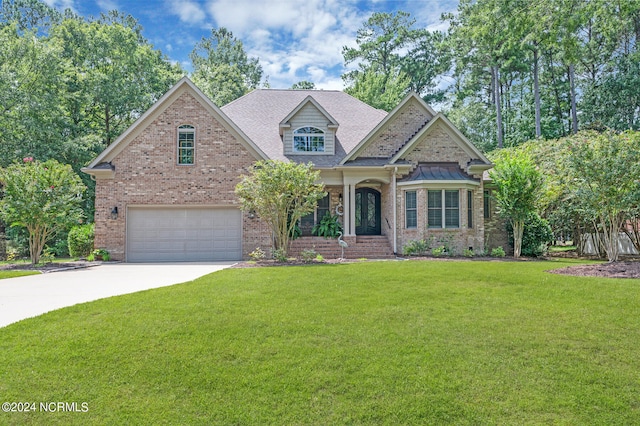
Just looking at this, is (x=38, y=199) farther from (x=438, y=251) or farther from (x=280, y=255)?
(x=438, y=251)

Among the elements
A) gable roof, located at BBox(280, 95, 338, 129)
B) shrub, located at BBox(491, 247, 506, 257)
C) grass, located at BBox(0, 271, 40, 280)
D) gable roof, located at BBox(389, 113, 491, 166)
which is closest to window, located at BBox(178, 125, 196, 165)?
gable roof, located at BBox(280, 95, 338, 129)

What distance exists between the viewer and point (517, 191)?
1473 cm

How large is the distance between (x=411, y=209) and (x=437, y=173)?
68.0 inches

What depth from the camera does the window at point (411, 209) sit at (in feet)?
50.9

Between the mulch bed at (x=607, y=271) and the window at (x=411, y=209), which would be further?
the window at (x=411, y=209)

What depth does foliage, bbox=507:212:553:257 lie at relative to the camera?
51.2 ft

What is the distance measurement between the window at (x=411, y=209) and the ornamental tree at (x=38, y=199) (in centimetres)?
1168

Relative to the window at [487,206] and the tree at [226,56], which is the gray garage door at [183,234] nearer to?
the window at [487,206]

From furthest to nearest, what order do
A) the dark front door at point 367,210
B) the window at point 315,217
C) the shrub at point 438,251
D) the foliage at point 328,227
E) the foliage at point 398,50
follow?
1. the foliage at point 398,50
2. the dark front door at point 367,210
3. the window at point 315,217
4. the foliage at point 328,227
5. the shrub at point 438,251

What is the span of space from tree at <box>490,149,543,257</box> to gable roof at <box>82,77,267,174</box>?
362 inches

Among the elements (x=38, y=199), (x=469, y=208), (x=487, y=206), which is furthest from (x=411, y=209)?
(x=38, y=199)

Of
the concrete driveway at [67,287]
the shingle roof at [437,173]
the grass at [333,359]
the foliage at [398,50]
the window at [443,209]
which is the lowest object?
the grass at [333,359]

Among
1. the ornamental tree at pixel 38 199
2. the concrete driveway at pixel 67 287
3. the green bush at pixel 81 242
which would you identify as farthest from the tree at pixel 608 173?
the green bush at pixel 81 242

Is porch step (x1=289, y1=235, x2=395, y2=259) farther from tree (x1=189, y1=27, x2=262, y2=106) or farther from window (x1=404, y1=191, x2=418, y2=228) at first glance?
tree (x1=189, y1=27, x2=262, y2=106)
